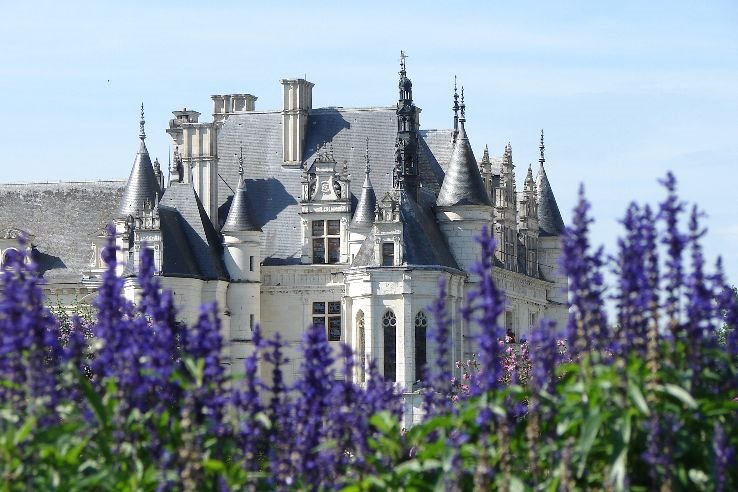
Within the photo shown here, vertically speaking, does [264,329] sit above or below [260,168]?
below

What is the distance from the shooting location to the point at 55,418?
1800 cm

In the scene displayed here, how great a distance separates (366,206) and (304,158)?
569 centimetres

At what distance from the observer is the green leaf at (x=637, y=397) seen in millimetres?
16297

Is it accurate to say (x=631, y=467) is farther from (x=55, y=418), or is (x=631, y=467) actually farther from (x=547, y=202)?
(x=547, y=202)

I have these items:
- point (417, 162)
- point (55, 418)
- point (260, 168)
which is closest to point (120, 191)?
point (260, 168)

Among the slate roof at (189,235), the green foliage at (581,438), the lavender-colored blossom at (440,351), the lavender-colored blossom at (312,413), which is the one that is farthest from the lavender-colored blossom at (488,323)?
the slate roof at (189,235)

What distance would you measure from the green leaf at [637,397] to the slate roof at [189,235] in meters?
49.9

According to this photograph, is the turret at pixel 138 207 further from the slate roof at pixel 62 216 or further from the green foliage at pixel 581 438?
the green foliage at pixel 581 438

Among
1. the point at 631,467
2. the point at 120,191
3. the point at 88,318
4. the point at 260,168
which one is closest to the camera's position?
the point at 631,467

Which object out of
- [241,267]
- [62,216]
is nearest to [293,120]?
[241,267]

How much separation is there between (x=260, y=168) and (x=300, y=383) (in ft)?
179

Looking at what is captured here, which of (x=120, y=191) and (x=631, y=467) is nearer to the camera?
(x=631, y=467)

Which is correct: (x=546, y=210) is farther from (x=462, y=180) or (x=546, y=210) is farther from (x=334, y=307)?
(x=334, y=307)

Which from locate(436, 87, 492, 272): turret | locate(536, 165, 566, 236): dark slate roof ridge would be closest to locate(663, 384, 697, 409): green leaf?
locate(436, 87, 492, 272): turret
